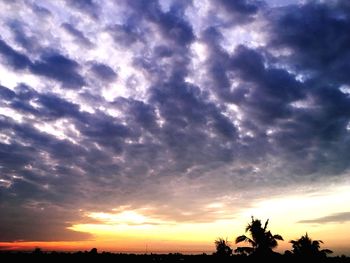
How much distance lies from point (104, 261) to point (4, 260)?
43.1 ft

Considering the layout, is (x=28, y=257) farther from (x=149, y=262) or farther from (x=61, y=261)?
(x=149, y=262)

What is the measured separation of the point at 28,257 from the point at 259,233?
3242 cm

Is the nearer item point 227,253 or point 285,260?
point 285,260

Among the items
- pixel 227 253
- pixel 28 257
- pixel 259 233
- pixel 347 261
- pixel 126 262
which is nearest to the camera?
pixel 259 233

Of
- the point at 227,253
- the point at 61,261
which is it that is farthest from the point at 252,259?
the point at 61,261

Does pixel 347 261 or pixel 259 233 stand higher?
pixel 259 233

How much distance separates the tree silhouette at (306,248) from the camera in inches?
1596

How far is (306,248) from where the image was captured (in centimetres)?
4078

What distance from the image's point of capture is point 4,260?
1633 inches

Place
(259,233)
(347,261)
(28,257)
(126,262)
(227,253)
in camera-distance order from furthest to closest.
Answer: (227,253) → (347,261) → (126,262) → (28,257) → (259,233)

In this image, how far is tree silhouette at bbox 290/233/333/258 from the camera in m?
40.5

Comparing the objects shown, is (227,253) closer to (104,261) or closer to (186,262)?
(186,262)

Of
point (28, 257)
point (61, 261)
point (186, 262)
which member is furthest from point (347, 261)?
point (28, 257)

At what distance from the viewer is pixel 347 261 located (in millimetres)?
51938
